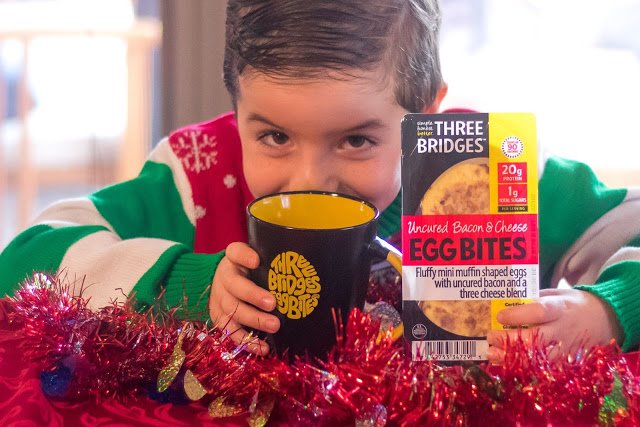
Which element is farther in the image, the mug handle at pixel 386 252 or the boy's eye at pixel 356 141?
the boy's eye at pixel 356 141

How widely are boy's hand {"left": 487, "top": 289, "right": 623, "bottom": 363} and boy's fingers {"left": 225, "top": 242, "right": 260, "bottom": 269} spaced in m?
0.19

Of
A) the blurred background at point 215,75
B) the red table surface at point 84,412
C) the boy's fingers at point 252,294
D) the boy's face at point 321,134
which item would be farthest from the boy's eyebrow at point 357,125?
the blurred background at point 215,75

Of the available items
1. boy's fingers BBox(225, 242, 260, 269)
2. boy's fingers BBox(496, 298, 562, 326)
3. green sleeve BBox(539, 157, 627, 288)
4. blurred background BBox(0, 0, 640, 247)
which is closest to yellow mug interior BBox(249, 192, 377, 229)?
boy's fingers BBox(225, 242, 260, 269)

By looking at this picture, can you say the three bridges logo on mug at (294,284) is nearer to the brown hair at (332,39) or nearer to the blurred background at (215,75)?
the brown hair at (332,39)

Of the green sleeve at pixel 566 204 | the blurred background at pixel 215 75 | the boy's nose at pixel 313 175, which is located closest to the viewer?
the boy's nose at pixel 313 175

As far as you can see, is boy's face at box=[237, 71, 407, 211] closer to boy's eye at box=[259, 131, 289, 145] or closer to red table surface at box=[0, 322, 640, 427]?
boy's eye at box=[259, 131, 289, 145]

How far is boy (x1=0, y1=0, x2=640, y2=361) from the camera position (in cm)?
81

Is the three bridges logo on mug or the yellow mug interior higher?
the yellow mug interior

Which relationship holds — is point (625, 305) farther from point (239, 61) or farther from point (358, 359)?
point (239, 61)

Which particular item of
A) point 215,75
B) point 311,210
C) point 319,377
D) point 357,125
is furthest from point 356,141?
point 215,75

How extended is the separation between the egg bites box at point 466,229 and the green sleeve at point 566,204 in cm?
44

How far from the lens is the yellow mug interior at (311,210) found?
779 mm

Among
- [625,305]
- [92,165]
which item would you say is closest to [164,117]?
[92,165]

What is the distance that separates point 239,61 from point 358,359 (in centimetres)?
41
